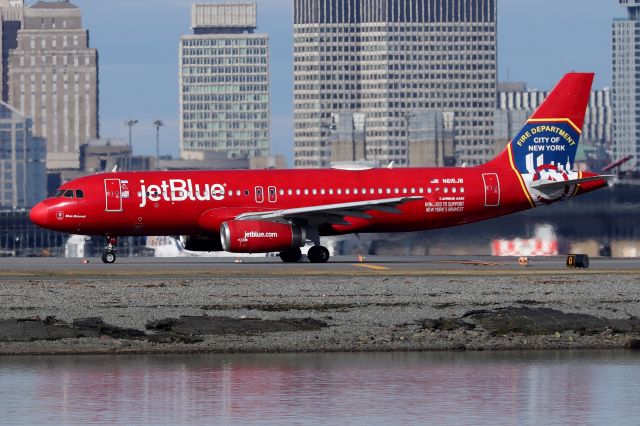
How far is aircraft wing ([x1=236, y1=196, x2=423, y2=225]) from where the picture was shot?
5906cm

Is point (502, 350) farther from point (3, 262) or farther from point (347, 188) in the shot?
point (3, 262)

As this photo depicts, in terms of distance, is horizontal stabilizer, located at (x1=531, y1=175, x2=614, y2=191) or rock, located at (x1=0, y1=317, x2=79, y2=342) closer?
rock, located at (x1=0, y1=317, x2=79, y2=342)

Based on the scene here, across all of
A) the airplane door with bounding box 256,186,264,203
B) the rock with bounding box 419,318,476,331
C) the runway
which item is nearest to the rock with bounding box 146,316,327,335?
the rock with bounding box 419,318,476,331

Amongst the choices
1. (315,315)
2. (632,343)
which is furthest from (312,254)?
(632,343)

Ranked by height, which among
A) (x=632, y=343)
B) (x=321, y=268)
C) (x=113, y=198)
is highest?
(x=113, y=198)

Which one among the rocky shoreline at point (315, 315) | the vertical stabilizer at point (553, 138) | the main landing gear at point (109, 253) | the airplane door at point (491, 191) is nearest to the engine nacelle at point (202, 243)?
the main landing gear at point (109, 253)

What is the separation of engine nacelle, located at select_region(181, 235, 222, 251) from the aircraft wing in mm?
2114

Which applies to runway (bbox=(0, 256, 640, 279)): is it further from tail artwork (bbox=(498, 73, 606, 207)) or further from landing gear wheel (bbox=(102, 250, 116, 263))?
tail artwork (bbox=(498, 73, 606, 207))

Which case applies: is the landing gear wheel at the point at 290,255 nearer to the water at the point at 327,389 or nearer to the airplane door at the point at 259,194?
the airplane door at the point at 259,194

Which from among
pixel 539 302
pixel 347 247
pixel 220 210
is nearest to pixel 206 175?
pixel 220 210

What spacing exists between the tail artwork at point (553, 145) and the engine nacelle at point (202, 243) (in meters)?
11.8

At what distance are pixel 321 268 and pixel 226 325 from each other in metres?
20.2

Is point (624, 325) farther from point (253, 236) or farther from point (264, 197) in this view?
point (264, 197)

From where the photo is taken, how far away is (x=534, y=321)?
35.9 m
